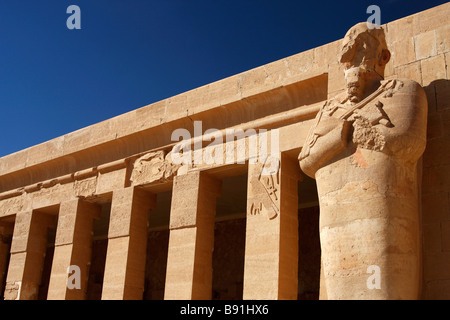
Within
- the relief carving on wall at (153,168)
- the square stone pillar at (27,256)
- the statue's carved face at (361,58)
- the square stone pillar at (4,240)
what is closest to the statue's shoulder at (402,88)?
the statue's carved face at (361,58)

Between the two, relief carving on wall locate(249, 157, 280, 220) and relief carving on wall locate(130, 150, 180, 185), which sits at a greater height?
relief carving on wall locate(130, 150, 180, 185)

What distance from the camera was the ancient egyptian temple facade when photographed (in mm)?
5172

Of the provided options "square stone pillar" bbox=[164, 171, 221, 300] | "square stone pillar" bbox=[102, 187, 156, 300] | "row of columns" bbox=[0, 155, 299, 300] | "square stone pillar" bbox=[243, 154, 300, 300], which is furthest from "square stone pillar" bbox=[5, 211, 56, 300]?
"square stone pillar" bbox=[243, 154, 300, 300]

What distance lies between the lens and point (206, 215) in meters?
7.57

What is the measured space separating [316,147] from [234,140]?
6.79ft

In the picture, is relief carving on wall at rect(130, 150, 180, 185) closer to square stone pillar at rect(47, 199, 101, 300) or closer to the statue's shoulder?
square stone pillar at rect(47, 199, 101, 300)

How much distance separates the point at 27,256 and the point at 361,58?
21.6 ft

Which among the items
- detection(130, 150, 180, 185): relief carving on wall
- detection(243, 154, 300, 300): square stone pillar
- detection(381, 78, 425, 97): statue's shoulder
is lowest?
detection(243, 154, 300, 300): square stone pillar

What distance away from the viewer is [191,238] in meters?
7.34

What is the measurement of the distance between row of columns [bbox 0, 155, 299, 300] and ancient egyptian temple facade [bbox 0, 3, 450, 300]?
2 centimetres

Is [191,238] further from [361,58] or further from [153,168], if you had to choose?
[361,58]

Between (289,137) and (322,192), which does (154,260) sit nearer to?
(289,137)

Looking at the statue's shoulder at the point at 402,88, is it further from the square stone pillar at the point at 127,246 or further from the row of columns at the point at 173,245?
the square stone pillar at the point at 127,246
